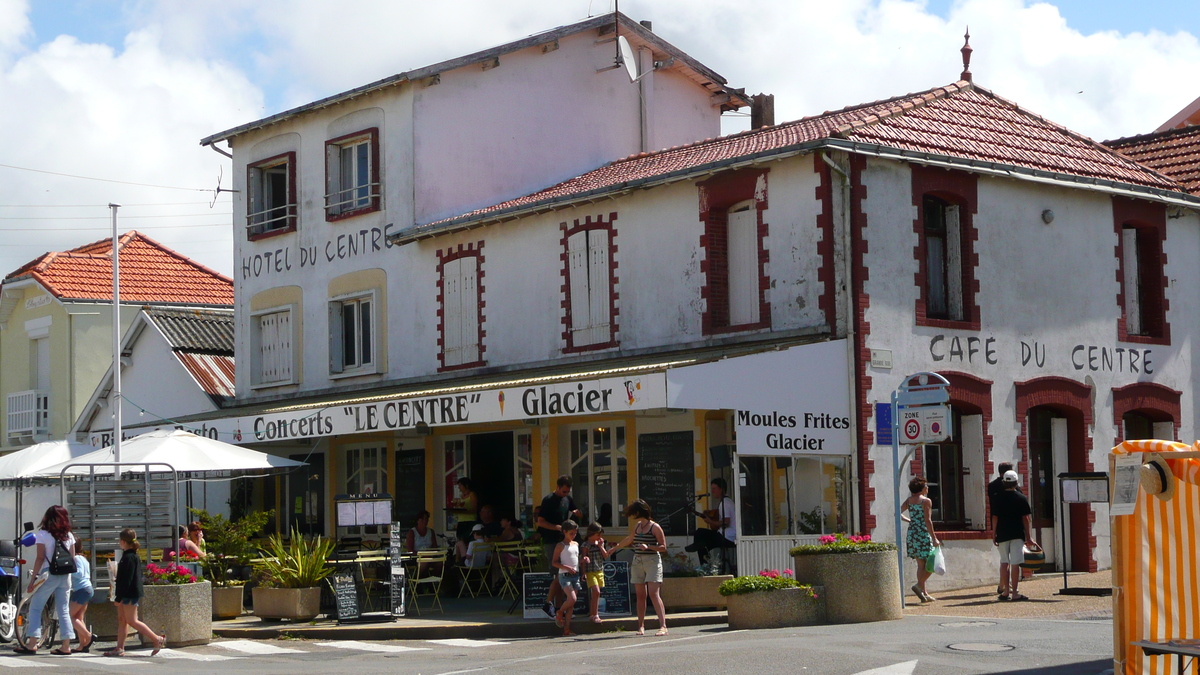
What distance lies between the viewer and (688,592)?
57.2 feet

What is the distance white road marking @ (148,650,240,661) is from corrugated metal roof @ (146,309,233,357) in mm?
14981

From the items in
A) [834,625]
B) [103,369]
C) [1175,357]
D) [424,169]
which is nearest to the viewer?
[834,625]

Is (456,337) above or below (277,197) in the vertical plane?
below

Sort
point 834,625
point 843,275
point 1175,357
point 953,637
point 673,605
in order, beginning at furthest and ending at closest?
point 1175,357 → point 843,275 → point 673,605 → point 834,625 → point 953,637

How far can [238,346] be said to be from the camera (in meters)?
28.9

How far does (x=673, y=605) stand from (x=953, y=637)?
4.45 metres

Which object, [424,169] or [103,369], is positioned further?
[103,369]

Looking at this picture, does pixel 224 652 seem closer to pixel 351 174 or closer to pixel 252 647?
pixel 252 647

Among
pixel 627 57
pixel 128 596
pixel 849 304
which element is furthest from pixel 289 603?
pixel 627 57

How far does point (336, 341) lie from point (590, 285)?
6614 mm

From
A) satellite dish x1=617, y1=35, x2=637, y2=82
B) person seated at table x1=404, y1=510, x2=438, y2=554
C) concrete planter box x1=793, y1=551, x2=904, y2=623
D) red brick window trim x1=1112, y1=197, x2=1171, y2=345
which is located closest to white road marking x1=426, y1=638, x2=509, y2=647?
concrete planter box x1=793, y1=551, x2=904, y2=623

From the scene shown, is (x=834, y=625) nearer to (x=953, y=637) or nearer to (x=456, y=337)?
(x=953, y=637)

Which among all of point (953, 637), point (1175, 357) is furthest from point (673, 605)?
point (1175, 357)

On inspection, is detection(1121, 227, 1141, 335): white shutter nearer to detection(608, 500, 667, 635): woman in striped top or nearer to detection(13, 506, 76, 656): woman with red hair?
detection(608, 500, 667, 635): woman in striped top
